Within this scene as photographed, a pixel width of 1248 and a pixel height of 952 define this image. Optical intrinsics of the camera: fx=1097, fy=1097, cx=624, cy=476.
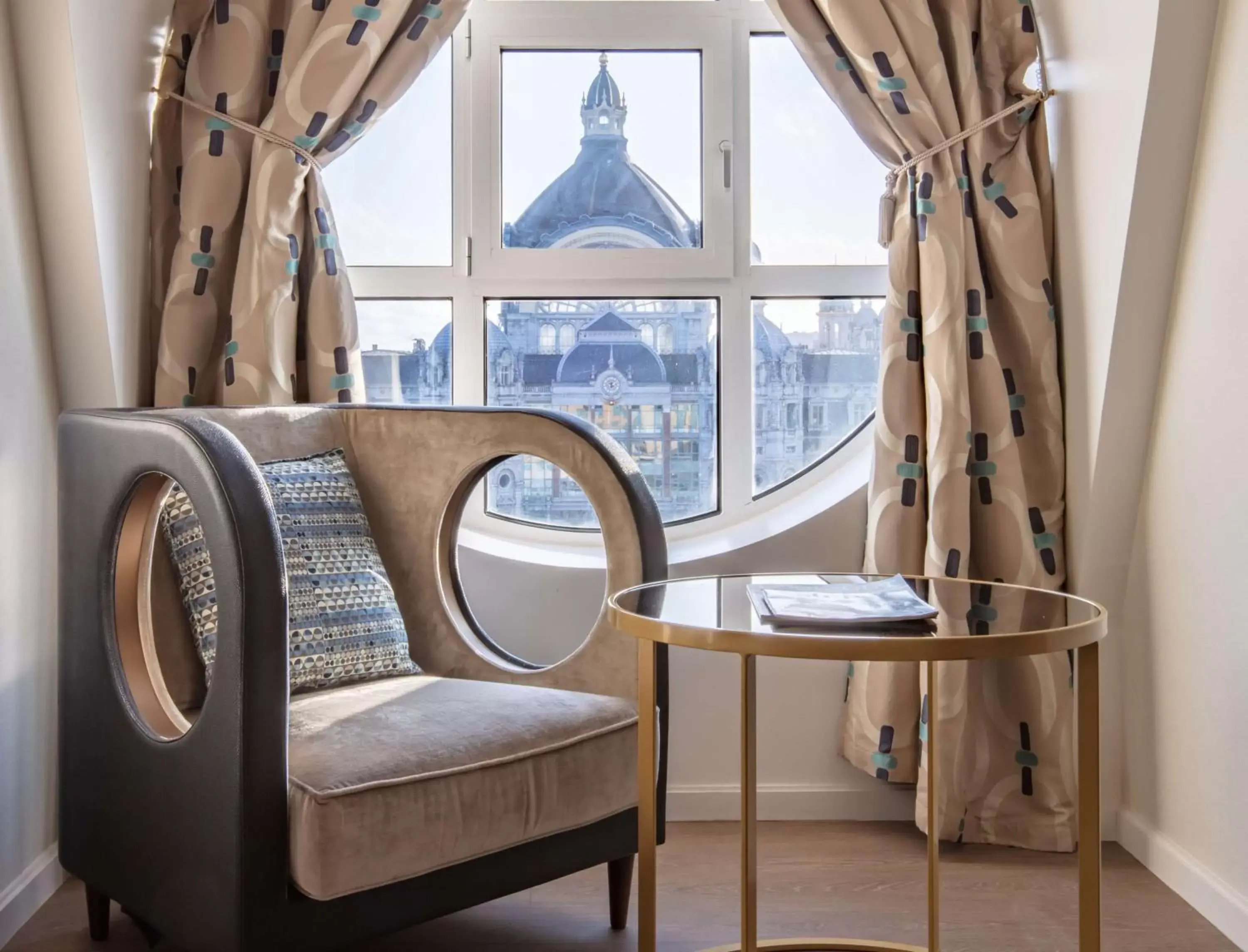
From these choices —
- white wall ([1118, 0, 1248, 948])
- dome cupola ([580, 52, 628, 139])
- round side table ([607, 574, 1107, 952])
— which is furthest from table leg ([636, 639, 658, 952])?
dome cupola ([580, 52, 628, 139])

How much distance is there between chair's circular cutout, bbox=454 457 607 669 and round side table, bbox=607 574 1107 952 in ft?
2.46

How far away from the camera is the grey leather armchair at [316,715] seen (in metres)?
1.21

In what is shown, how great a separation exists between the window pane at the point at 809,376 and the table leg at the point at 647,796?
4.03ft

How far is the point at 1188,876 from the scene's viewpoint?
5.90ft

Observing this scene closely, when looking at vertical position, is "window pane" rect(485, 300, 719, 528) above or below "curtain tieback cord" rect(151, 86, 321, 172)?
below

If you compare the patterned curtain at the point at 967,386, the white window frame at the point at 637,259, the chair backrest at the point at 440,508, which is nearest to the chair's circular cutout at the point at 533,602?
the white window frame at the point at 637,259

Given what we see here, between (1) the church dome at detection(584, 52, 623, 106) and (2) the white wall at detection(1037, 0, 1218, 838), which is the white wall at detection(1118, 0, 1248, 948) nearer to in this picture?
(2) the white wall at detection(1037, 0, 1218, 838)

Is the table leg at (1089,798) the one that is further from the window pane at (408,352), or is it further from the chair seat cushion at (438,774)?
the window pane at (408,352)

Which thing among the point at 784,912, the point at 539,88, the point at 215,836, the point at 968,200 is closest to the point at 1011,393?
the point at 968,200

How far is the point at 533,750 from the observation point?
138 centimetres

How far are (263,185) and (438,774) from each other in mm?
1222

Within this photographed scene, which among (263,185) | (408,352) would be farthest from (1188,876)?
(263,185)

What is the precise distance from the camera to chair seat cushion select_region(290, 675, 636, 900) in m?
1.22

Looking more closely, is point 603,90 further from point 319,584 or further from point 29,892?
point 29,892
